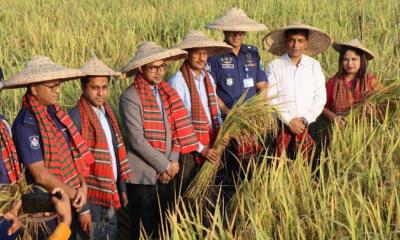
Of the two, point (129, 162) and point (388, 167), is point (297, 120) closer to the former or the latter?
point (388, 167)

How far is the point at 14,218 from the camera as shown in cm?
196

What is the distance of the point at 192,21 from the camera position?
5.69 meters

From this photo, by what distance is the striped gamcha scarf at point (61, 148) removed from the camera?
225 centimetres

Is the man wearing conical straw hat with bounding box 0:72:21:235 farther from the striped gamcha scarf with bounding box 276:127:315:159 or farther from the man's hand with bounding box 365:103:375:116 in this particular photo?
the man's hand with bounding box 365:103:375:116

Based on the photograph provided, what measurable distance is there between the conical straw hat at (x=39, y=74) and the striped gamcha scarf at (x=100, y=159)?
24 centimetres

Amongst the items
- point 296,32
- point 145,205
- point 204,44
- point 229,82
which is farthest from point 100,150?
point 296,32

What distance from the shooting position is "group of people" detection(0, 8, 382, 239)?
2283 millimetres

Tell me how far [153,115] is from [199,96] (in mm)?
405

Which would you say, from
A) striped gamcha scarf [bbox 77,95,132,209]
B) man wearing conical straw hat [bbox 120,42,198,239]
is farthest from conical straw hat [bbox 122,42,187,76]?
striped gamcha scarf [bbox 77,95,132,209]

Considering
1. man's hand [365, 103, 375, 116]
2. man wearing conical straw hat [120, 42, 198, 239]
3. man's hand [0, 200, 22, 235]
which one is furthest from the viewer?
man's hand [365, 103, 375, 116]

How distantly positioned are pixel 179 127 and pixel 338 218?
121cm

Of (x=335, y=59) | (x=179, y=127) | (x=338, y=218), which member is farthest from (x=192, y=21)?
(x=338, y=218)

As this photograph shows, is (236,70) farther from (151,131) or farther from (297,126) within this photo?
(151,131)

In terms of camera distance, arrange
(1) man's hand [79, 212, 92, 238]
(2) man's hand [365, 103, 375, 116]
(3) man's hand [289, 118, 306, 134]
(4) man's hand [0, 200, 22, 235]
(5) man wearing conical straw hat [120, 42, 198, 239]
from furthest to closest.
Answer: (3) man's hand [289, 118, 306, 134]
(2) man's hand [365, 103, 375, 116]
(5) man wearing conical straw hat [120, 42, 198, 239]
(1) man's hand [79, 212, 92, 238]
(4) man's hand [0, 200, 22, 235]
